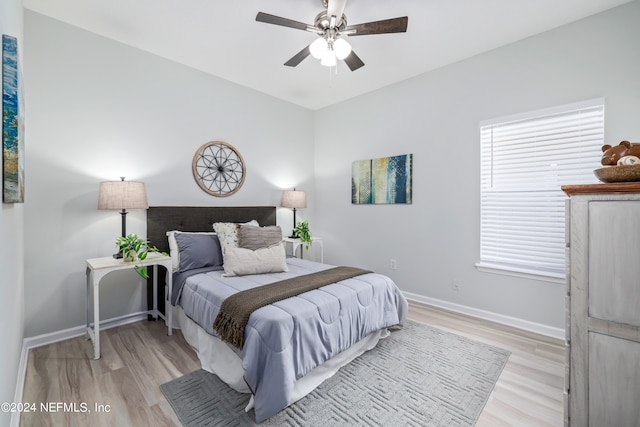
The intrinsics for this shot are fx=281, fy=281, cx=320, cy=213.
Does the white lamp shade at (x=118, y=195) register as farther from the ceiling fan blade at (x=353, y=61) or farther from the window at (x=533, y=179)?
the window at (x=533, y=179)

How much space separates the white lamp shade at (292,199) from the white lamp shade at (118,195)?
193cm

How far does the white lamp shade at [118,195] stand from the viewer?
8.25ft

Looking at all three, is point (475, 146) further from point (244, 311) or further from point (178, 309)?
point (178, 309)

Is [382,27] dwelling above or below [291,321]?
above

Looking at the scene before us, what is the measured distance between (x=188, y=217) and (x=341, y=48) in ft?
8.07

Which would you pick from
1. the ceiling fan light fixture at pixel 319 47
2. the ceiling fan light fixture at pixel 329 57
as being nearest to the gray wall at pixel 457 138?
the ceiling fan light fixture at pixel 329 57

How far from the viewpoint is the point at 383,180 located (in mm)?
3936

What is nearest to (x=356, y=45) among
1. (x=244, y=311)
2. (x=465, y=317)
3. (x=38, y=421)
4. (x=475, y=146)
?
(x=475, y=146)

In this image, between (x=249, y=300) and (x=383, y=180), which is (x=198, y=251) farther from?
(x=383, y=180)

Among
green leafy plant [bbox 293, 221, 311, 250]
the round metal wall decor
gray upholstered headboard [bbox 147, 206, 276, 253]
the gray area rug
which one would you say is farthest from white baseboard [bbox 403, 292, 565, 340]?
the round metal wall decor

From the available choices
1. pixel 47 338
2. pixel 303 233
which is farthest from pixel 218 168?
pixel 47 338

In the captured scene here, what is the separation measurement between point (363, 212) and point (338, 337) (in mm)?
2414

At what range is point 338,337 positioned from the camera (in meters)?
2.02

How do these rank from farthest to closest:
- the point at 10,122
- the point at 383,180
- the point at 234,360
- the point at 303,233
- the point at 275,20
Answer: the point at 303,233
the point at 383,180
the point at 275,20
the point at 234,360
the point at 10,122
